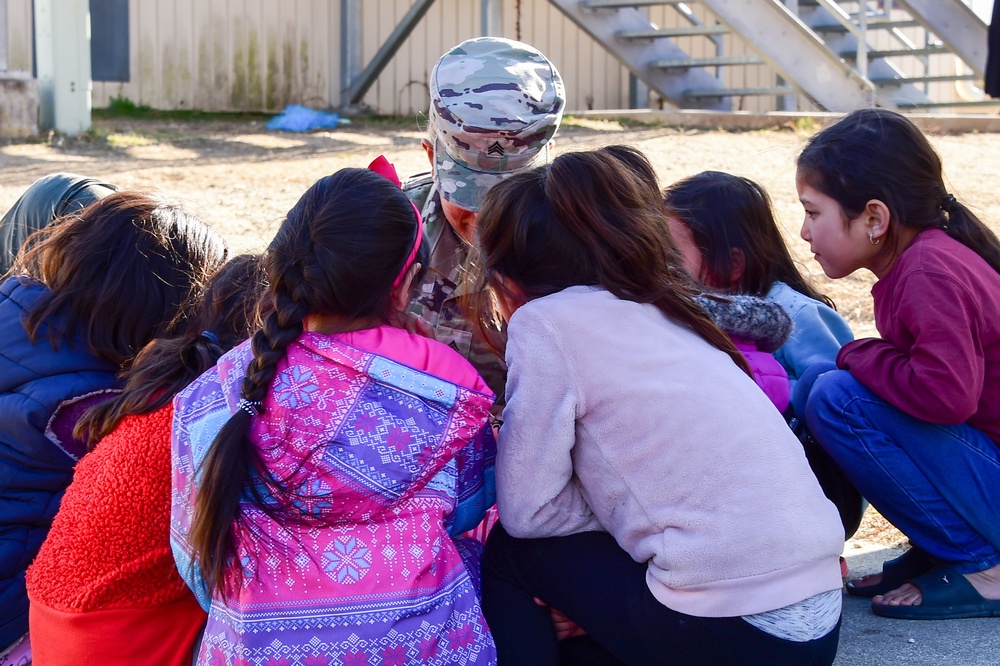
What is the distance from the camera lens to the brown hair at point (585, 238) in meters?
1.88

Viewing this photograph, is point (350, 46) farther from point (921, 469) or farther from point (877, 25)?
point (921, 469)

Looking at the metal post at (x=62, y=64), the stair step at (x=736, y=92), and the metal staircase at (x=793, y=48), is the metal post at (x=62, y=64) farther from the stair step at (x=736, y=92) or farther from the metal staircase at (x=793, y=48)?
the stair step at (x=736, y=92)

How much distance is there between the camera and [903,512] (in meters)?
2.24

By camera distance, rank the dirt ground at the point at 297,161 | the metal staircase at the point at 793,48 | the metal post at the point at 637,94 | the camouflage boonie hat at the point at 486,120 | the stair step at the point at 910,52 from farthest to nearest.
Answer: the metal post at the point at 637,94
the stair step at the point at 910,52
the metal staircase at the point at 793,48
the dirt ground at the point at 297,161
the camouflage boonie hat at the point at 486,120

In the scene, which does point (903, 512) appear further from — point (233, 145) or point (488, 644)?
point (233, 145)

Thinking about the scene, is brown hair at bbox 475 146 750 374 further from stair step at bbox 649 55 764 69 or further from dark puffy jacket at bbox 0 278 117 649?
stair step at bbox 649 55 764 69

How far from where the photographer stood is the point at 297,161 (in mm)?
6238

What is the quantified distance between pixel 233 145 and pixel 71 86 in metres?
1.00

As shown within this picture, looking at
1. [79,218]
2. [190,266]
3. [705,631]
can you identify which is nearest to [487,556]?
[705,631]

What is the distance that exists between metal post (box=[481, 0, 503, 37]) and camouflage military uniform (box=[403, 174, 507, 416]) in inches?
230

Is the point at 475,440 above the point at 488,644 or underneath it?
above

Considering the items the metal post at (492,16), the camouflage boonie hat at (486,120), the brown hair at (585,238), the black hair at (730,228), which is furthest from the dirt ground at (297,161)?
the brown hair at (585,238)

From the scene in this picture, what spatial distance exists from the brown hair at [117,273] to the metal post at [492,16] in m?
6.41

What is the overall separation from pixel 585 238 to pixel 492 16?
682 centimetres
